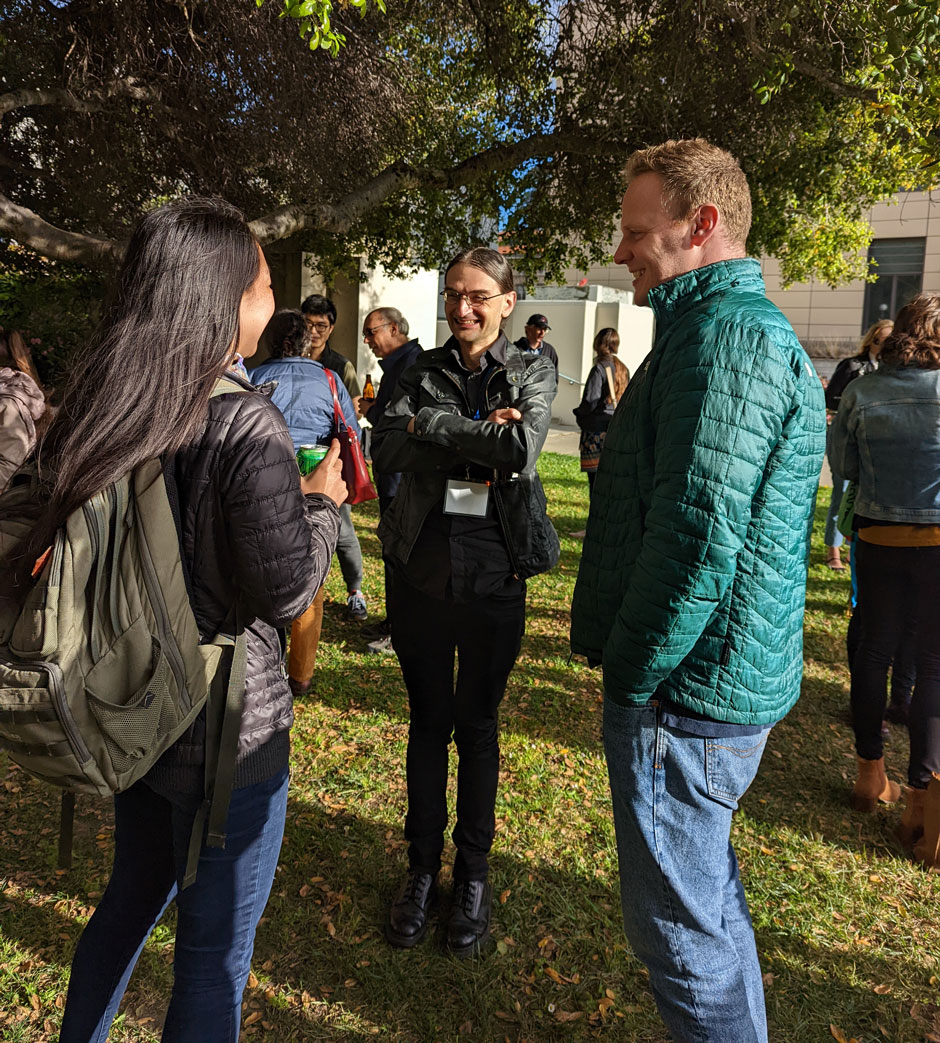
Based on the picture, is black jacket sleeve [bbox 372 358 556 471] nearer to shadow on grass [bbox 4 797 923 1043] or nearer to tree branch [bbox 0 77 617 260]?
shadow on grass [bbox 4 797 923 1043]


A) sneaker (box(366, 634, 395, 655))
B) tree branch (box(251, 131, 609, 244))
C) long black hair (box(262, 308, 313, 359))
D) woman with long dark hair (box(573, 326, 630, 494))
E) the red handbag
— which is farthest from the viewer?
woman with long dark hair (box(573, 326, 630, 494))

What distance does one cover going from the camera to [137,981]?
2.51 metres

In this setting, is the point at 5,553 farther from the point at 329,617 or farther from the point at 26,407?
the point at 329,617

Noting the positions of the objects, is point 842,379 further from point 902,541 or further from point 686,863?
point 686,863

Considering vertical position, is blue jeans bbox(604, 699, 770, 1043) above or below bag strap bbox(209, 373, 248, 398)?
below

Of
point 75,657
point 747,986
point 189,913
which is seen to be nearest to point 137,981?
point 189,913

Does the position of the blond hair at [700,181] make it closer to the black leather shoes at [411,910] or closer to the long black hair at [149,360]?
the long black hair at [149,360]

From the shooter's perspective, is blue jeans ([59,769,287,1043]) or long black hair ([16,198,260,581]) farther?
blue jeans ([59,769,287,1043])

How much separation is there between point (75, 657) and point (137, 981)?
1.72 m

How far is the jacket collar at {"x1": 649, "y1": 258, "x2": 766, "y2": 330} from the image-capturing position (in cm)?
172

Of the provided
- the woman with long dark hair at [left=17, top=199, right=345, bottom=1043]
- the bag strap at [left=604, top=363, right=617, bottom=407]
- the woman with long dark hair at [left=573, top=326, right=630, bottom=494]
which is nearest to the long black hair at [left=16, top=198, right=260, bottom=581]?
the woman with long dark hair at [left=17, top=199, right=345, bottom=1043]

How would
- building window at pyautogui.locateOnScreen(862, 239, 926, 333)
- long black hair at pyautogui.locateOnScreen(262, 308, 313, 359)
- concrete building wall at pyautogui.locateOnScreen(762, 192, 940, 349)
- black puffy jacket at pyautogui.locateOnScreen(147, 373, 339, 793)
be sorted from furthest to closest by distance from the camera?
building window at pyautogui.locateOnScreen(862, 239, 926, 333)
concrete building wall at pyautogui.locateOnScreen(762, 192, 940, 349)
long black hair at pyautogui.locateOnScreen(262, 308, 313, 359)
black puffy jacket at pyautogui.locateOnScreen(147, 373, 339, 793)

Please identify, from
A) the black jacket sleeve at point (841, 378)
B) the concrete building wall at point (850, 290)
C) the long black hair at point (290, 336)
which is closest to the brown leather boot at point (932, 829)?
the long black hair at point (290, 336)

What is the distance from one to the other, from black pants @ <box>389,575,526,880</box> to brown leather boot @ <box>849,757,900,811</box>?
A: 1.95 metres
